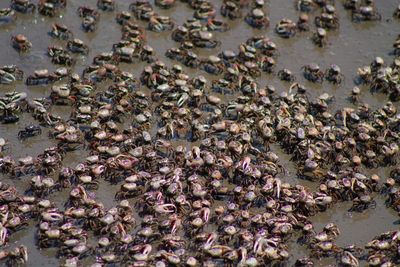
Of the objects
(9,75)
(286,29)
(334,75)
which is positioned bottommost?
(334,75)

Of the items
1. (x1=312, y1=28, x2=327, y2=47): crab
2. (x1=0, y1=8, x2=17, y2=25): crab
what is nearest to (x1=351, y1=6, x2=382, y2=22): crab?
(x1=312, y1=28, x2=327, y2=47): crab

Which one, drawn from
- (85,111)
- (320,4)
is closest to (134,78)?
(85,111)

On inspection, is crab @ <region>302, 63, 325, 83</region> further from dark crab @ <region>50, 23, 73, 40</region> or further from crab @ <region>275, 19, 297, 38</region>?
dark crab @ <region>50, 23, 73, 40</region>

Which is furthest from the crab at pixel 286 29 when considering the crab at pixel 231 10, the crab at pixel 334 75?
the crab at pixel 334 75

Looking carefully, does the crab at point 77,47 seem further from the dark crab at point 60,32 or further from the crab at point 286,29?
the crab at point 286,29

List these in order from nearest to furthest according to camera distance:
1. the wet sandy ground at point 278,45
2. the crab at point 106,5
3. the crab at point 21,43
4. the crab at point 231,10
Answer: the wet sandy ground at point 278,45, the crab at point 21,43, the crab at point 106,5, the crab at point 231,10

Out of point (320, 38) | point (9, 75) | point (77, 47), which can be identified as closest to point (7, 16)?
point (77, 47)

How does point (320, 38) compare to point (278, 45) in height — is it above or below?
above

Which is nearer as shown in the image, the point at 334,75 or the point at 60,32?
the point at 334,75

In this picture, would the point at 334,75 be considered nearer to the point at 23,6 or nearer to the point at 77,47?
the point at 77,47

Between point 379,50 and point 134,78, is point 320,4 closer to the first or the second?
point 379,50

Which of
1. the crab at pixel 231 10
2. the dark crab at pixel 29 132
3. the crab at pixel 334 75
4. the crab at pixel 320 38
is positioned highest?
the crab at pixel 231 10

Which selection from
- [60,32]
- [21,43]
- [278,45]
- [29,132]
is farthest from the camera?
[278,45]
